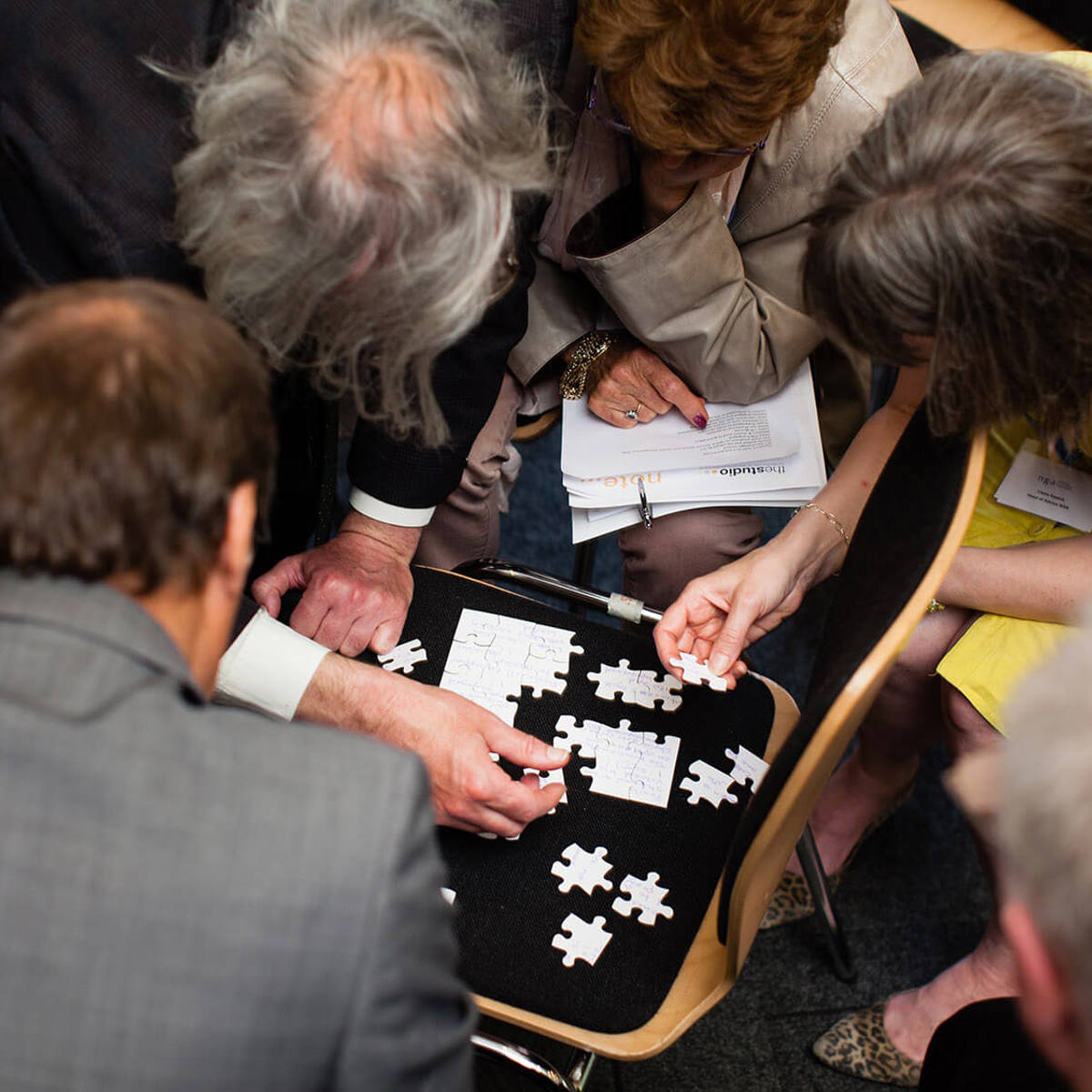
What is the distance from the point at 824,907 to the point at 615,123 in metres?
1.35

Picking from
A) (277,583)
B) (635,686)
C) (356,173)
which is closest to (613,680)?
(635,686)

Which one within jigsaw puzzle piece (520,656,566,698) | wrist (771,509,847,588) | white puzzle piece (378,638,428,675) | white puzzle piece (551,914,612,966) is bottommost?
white puzzle piece (378,638,428,675)

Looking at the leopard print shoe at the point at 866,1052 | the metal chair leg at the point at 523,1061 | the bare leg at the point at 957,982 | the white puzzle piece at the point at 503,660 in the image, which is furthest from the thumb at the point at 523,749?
the leopard print shoe at the point at 866,1052

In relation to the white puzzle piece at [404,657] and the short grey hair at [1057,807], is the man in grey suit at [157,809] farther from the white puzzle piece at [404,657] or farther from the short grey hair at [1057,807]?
the white puzzle piece at [404,657]

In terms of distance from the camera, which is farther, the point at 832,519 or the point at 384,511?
the point at 384,511

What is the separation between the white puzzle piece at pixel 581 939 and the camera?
1252 mm

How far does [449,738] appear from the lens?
1313 mm

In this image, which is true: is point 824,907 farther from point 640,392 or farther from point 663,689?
point 640,392

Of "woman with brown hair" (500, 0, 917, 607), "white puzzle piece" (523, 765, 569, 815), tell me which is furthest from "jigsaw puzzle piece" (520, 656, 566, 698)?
"woman with brown hair" (500, 0, 917, 607)

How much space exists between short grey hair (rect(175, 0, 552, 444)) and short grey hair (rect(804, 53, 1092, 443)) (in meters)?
0.42

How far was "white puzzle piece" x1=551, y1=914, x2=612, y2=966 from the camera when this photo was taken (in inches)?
49.3

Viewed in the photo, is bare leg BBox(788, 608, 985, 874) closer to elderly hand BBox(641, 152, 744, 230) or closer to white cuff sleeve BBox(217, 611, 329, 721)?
elderly hand BBox(641, 152, 744, 230)

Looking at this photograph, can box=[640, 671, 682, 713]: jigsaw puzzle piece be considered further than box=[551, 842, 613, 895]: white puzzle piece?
Yes

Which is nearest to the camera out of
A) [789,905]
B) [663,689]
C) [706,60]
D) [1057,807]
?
[1057,807]
